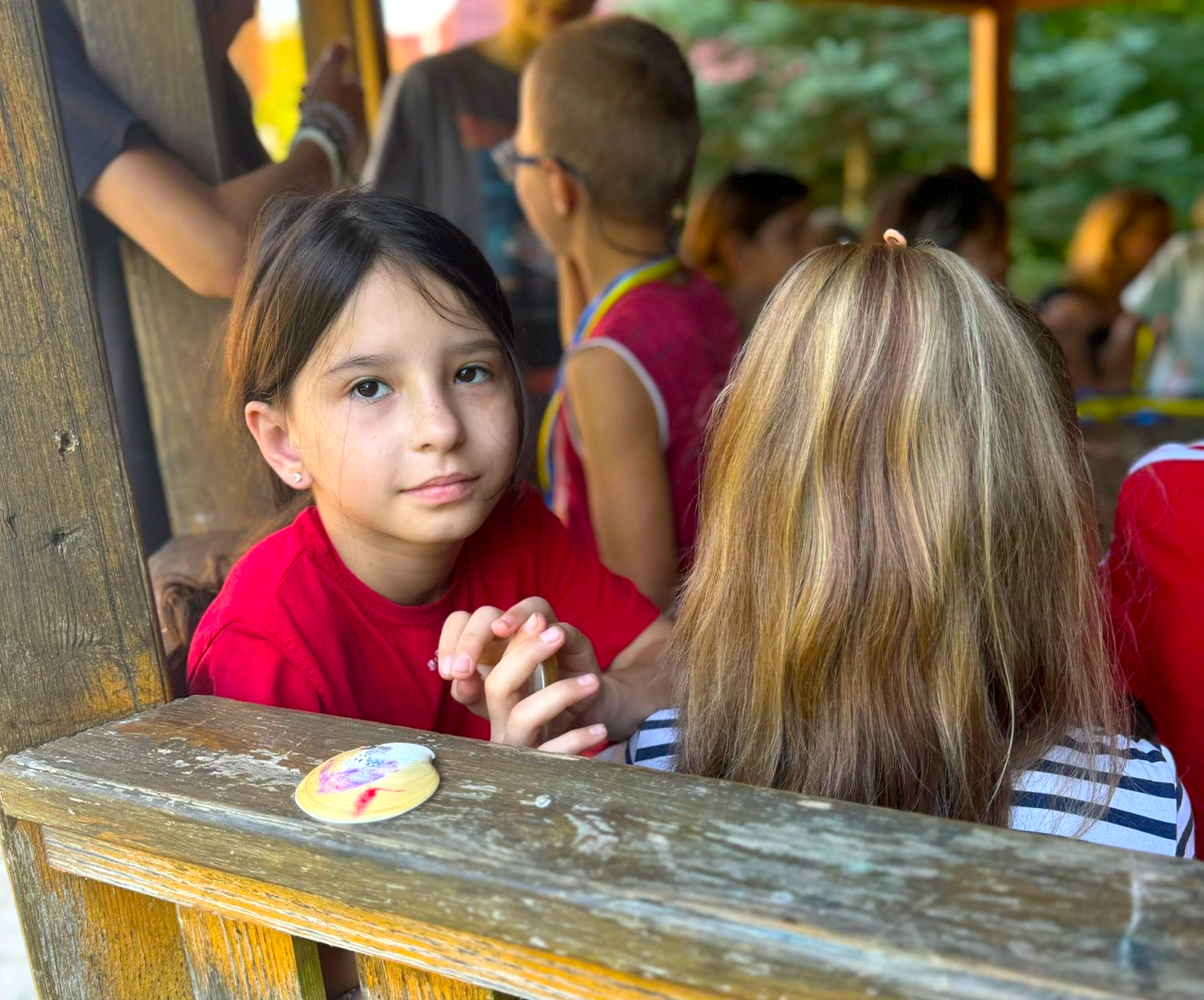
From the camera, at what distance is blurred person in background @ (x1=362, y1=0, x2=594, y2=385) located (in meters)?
3.71

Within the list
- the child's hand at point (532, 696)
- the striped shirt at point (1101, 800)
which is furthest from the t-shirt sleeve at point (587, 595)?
the striped shirt at point (1101, 800)

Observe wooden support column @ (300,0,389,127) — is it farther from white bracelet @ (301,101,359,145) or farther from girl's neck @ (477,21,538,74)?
white bracelet @ (301,101,359,145)

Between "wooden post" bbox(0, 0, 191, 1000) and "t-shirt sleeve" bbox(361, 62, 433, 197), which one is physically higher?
"t-shirt sleeve" bbox(361, 62, 433, 197)

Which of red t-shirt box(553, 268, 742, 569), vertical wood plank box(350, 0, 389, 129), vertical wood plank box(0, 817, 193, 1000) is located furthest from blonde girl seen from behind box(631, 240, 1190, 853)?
vertical wood plank box(350, 0, 389, 129)

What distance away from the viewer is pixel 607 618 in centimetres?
A: 166

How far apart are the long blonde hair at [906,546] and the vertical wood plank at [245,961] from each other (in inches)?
18.5

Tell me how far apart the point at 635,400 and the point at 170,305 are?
86cm

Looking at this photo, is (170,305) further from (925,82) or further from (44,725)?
(925,82)

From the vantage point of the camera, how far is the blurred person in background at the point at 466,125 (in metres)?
3.71

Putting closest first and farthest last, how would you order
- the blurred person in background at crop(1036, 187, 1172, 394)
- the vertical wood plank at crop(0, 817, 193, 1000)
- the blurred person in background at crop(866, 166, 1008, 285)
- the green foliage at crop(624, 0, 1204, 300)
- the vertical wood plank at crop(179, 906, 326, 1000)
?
1. the vertical wood plank at crop(179, 906, 326, 1000)
2. the vertical wood plank at crop(0, 817, 193, 1000)
3. the blurred person in background at crop(866, 166, 1008, 285)
4. the blurred person in background at crop(1036, 187, 1172, 394)
5. the green foliage at crop(624, 0, 1204, 300)

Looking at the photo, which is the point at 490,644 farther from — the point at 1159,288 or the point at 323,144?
the point at 1159,288

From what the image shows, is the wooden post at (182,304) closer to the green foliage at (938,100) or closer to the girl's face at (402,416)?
the girl's face at (402,416)

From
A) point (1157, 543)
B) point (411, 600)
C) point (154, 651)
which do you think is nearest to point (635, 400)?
point (411, 600)

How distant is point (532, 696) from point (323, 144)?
1194mm
